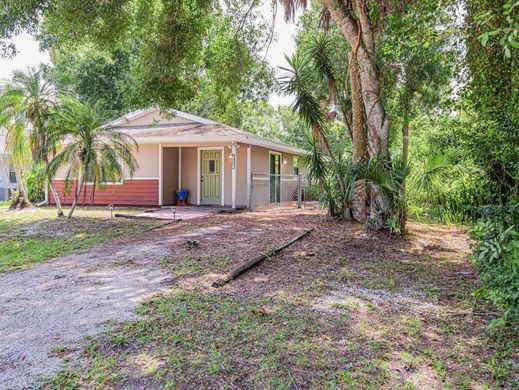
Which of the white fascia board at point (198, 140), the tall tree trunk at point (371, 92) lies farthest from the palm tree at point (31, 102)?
the tall tree trunk at point (371, 92)

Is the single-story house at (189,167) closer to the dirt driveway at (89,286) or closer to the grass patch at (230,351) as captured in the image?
the dirt driveway at (89,286)

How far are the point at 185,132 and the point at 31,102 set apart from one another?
463cm

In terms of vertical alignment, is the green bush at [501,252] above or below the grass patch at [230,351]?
above

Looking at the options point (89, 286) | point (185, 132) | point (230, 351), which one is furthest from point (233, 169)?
point (230, 351)

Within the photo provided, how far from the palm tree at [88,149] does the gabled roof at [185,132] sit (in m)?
1.74

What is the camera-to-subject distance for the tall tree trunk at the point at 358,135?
30.2 feet

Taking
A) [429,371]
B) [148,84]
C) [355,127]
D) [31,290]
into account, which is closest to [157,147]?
[148,84]

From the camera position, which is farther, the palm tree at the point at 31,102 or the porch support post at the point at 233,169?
the porch support post at the point at 233,169

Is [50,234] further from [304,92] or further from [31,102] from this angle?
[304,92]

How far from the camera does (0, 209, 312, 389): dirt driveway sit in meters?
2.93

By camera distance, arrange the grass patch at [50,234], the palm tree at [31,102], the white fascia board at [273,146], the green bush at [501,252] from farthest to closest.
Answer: the white fascia board at [273,146] → the palm tree at [31,102] → the grass patch at [50,234] → the green bush at [501,252]

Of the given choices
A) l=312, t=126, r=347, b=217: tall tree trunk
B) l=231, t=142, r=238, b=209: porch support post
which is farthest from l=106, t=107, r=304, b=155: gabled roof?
l=312, t=126, r=347, b=217: tall tree trunk

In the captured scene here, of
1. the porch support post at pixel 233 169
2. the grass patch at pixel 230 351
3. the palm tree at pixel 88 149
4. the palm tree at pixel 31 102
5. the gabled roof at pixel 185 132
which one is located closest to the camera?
the grass patch at pixel 230 351

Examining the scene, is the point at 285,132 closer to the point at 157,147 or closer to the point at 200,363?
the point at 157,147
